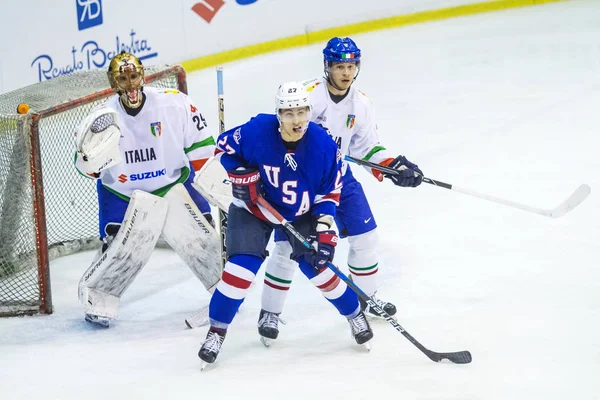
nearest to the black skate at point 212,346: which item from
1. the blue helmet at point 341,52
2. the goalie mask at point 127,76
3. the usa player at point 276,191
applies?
the usa player at point 276,191

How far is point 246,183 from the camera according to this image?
320 centimetres

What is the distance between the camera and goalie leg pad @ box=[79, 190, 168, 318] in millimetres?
3666

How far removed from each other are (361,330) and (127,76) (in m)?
1.25

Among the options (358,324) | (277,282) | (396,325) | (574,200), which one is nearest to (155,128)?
(277,282)

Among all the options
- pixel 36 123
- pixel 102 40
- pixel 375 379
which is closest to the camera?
pixel 375 379

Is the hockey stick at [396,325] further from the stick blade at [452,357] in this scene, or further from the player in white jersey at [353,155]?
the player in white jersey at [353,155]

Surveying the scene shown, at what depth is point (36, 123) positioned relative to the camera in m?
3.73

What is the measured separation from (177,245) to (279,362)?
745 mm

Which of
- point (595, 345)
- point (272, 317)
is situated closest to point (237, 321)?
point (272, 317)

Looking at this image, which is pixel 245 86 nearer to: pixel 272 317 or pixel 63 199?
pixel 63 199

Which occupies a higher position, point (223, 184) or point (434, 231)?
point (223, 184)

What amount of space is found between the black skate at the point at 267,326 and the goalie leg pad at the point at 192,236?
0.40 m

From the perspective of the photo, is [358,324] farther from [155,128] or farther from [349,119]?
[155,128]

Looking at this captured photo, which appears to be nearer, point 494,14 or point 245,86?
point 245,86
